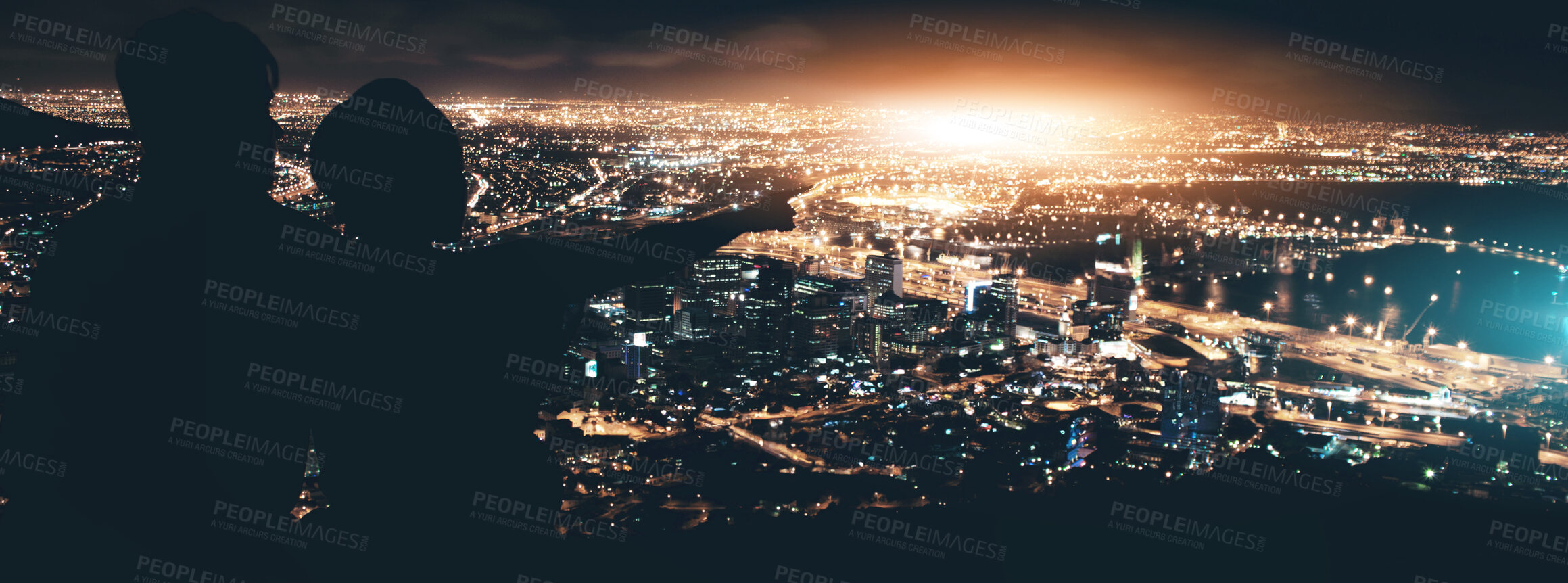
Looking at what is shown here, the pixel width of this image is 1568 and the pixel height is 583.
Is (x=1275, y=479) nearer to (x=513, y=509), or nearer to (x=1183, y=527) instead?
(x=1183, y=527)

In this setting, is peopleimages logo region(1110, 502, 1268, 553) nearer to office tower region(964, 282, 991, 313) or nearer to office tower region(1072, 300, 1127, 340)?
office tower region(1072, 300, 1127, 340)

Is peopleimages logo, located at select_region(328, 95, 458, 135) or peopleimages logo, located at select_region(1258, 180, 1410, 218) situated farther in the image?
peopleimages logo, located at select_region(1258, 180, 1410, 218)

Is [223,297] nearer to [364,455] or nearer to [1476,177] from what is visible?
[364,455]

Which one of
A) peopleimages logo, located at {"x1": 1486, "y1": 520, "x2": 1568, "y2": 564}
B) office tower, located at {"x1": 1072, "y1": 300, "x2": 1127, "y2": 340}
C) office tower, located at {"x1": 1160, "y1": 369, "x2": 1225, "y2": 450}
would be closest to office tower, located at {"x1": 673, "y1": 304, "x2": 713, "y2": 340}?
office tower, located at {"x1": 1072, "y1": 300, "x2": 1127, "y2": 340}

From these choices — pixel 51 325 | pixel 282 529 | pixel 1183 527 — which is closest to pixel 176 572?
pixel 282 529

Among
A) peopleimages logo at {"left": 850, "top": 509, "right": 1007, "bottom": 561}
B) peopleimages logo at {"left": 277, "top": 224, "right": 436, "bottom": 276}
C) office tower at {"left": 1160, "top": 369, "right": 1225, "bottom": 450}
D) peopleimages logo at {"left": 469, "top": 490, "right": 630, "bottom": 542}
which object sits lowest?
office tower at {"left": 1160, "top": 369, "right": 1225, "bottom": 450}

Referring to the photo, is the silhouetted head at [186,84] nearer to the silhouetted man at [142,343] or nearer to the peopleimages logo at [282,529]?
the silhouetted man at [142,343]

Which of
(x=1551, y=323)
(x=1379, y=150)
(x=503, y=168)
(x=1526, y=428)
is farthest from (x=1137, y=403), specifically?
(x=1379, y=150)
